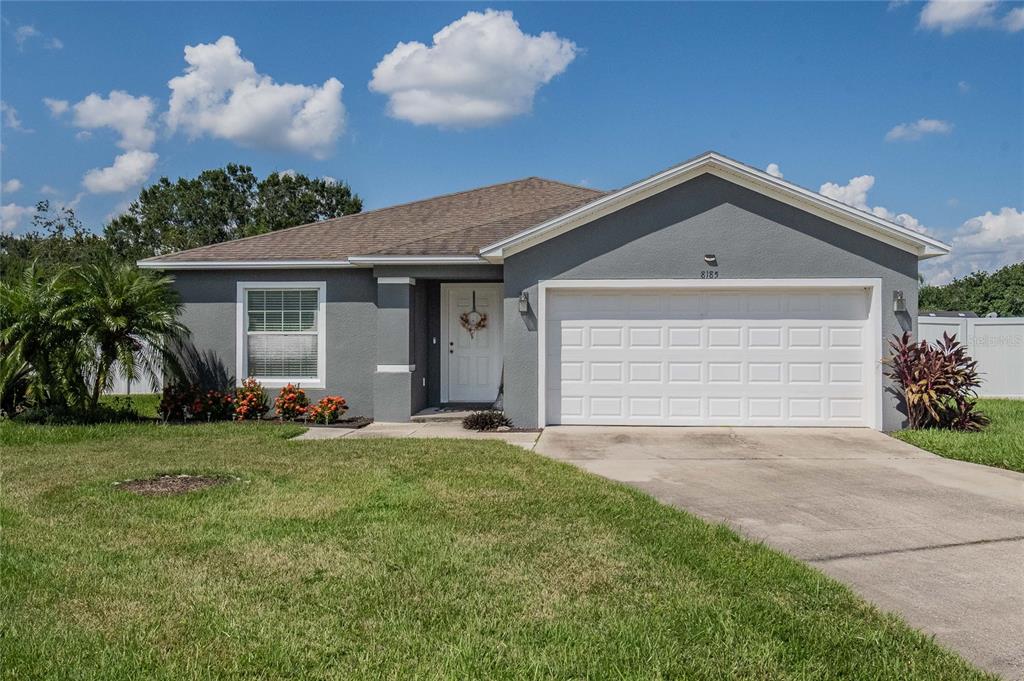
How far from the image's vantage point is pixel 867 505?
6512 mm

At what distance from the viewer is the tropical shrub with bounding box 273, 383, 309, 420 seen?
485 inches

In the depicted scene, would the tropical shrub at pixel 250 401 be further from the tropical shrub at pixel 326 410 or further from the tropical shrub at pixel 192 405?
the tropical shrub at pixel 326 410

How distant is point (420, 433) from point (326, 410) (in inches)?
85.0

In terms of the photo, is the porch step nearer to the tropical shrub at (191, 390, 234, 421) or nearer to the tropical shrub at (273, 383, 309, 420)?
the tropical shrub at (273, 383, 309, 420)

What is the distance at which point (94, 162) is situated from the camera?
2659cm

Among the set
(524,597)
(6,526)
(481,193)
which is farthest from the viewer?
(481,193)

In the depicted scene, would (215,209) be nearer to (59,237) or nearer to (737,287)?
(59,237)

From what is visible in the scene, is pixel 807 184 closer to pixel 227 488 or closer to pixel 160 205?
pixel 227 488

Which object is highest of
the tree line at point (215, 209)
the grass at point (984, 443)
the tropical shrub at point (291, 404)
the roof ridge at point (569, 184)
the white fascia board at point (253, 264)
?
the tree line at point (215, 209)

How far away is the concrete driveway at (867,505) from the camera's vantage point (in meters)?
4.10

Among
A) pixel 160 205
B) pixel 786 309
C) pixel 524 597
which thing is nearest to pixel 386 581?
pixel 524 597

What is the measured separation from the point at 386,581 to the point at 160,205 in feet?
138

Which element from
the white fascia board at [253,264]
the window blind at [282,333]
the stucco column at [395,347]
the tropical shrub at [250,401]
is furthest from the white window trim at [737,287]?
the tropical shrub at [250,401]

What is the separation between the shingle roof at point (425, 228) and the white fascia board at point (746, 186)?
60cm
